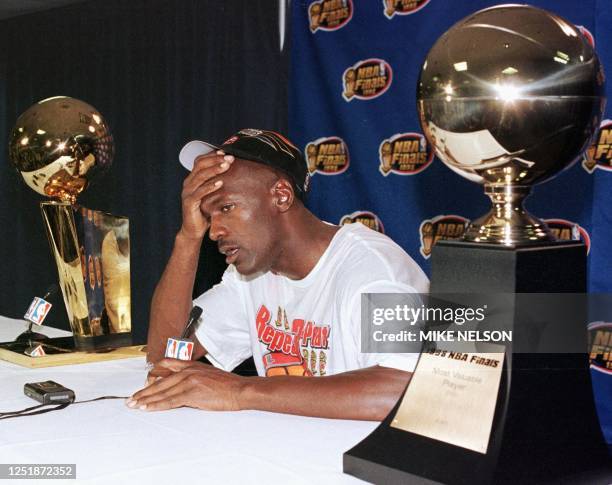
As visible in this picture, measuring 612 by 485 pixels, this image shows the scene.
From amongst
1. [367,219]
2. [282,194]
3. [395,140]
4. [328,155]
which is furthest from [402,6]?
[282,194]

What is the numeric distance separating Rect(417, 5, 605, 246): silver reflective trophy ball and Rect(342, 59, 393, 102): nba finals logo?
1890 millimetres

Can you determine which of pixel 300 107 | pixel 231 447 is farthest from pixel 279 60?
pixel 231 447

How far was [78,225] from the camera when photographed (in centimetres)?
203

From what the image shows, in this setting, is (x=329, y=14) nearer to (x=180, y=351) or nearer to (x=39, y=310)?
(x=39, y=310)

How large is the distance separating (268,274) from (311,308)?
193mm

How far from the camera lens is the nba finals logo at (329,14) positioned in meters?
3.04

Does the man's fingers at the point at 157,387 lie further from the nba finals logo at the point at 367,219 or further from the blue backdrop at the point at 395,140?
the nba finals logo at the point at 367,219

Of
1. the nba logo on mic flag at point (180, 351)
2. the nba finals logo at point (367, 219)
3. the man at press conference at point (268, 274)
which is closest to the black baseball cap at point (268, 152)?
the man at press conference at point (268, 274)

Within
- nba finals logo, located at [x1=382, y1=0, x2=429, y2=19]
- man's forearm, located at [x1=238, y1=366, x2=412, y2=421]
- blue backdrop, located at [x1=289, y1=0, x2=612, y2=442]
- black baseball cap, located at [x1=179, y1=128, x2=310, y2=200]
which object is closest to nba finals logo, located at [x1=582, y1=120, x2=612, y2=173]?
blue backdrop, located at [x1=289, y1=0, x2=612, y2=442]

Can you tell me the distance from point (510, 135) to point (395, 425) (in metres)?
0.41

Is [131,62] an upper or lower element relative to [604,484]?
upper

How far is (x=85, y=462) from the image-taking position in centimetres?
110

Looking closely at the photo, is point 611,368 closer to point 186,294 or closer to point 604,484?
point 186,294

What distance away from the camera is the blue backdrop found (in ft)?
7.73
